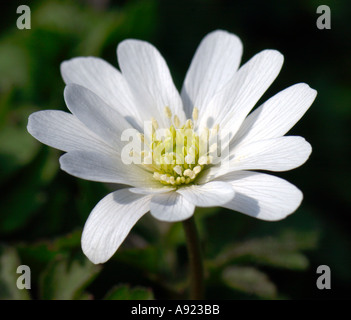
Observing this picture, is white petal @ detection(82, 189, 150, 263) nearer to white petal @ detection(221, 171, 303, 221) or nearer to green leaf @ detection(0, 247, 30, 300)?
white petal @ detection(221, 171, 303, 221)

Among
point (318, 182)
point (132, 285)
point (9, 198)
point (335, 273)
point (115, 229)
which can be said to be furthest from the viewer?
point (318, 182)

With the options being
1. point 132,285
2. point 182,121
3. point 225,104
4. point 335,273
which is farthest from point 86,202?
point 335,273

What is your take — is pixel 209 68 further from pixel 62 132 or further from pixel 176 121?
pixel 62 132

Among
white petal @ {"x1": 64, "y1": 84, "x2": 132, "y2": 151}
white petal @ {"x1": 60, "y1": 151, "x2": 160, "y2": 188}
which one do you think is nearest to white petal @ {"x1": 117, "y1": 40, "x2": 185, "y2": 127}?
white petal @ {"x1": 64, "y1": 84, "x2": 132, "y2": 151}

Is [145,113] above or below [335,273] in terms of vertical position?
above

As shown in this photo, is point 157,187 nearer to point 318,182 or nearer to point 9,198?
point 9,198

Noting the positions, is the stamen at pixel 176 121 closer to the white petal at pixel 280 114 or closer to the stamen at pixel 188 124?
the stamen at pixel 188 124
